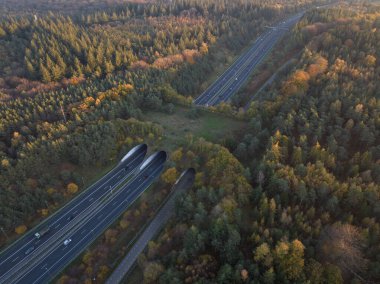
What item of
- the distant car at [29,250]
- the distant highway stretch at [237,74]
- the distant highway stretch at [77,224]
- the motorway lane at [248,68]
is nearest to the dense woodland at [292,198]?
the distant highway stretch at [77,224]

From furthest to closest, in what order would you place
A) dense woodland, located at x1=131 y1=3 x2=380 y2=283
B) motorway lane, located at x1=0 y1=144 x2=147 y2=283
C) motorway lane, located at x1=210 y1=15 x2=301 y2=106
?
motorway lane, located at x1=210 y1=15 x2=301 y2=106, motorway lane, located at x1=0 y1=144 x2=147 y2=283, dense woodland, located at x1=131 y1=3 x2=380 y2=283

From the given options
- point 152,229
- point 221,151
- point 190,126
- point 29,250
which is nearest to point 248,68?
point 190,126

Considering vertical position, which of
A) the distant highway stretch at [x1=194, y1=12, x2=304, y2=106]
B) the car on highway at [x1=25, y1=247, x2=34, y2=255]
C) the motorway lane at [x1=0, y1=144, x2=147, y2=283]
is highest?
the distant highway stretch at [x1=194, y1=12, x2=304, y2=106]

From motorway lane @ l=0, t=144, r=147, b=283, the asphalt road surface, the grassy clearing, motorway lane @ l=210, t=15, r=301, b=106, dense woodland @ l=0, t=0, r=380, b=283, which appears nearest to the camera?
dense woodland @ l=0, t=0, r=380, b=283

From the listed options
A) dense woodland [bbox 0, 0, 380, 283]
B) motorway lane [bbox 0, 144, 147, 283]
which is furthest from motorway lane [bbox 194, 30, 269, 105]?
motorway lane [bbox 0, 144, 147, 283]

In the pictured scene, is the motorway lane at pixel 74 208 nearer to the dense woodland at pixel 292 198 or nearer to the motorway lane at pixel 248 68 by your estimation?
the dense woodland at pixel 292 198

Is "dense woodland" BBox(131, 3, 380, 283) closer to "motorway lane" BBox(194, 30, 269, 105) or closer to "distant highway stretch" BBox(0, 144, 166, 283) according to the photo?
"distant highway stretch" BBox(0, 144, 166, 283)
